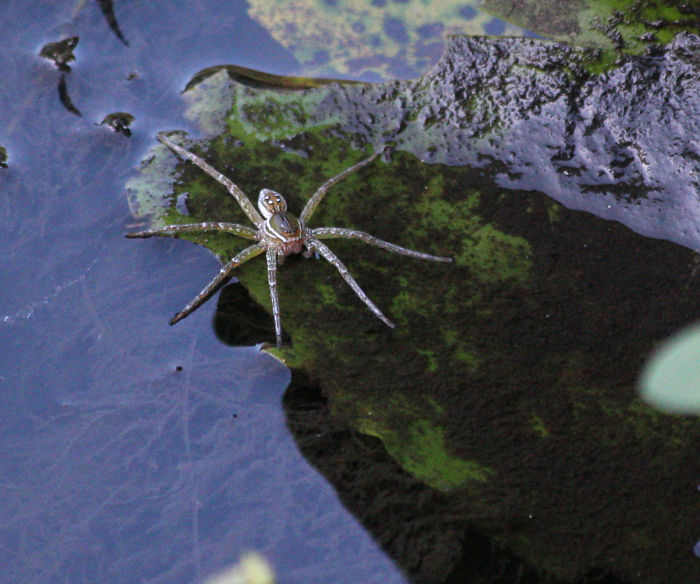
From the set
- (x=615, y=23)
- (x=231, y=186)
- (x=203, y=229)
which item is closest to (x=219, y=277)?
(x=203, y=229)

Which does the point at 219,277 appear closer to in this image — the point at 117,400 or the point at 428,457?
the point at 117,400

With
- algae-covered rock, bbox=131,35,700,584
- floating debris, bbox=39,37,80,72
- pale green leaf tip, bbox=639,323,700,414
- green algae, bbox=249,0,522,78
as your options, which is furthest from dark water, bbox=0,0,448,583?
pale green leaf tip, bbox=639,323,700,414

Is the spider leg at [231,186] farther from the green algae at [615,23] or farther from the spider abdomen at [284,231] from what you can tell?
the green algae at [615,23]

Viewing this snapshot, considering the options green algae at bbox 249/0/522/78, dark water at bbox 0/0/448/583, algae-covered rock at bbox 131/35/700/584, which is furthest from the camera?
green algae at bbox 249/0/522/78

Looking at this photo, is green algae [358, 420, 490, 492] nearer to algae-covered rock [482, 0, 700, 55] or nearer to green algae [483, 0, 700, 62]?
green algae [483, 0, 700, 62]

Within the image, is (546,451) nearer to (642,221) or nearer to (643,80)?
(642,221)

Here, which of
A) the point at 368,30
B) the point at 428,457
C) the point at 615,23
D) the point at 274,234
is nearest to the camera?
the point at 428,457

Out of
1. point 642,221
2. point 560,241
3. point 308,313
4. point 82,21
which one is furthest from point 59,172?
point 642,221

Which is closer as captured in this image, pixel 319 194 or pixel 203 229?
pixel 203 229
